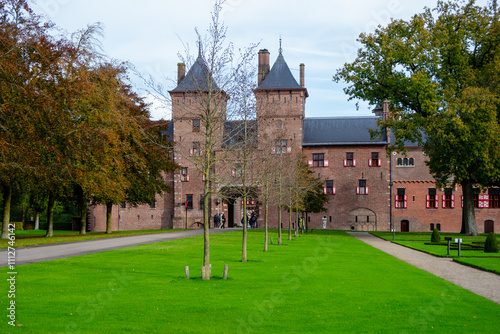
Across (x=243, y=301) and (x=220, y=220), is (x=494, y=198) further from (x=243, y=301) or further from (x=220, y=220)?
(x=243, y=301)

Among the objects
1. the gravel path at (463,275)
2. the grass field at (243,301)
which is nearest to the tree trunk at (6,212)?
the grass field at (243,301)

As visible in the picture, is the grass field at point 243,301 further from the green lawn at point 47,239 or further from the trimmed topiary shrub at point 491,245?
the green lawn at point 47,239

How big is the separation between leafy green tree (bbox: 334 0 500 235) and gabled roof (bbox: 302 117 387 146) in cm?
1883

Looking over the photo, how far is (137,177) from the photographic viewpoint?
38.0 metres

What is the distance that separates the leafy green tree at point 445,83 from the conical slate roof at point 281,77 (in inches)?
744

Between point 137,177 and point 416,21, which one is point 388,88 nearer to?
point 416,21

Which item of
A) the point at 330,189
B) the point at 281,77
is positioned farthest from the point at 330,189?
the point at 281,77

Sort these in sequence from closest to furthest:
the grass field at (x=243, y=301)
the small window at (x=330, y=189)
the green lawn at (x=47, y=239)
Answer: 1. the grass field at (x=243, y=301)
2. the green lawn at (x=47, y=239)
3. the small window at (x=330, y=189)

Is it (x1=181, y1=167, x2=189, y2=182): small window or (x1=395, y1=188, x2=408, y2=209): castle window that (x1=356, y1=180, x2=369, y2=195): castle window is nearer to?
(x1=395, y1=188, x2=408, y2=209): castle window

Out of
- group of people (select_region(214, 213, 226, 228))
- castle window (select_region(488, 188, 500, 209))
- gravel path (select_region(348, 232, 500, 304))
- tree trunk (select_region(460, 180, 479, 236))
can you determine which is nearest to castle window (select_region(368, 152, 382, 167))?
castle window (select_region(488, 188, 500, 209))

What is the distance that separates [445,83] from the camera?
111ft

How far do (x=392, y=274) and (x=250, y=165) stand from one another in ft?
31.0

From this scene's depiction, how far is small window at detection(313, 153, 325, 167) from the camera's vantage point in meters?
54.3

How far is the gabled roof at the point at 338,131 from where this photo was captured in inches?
2133
